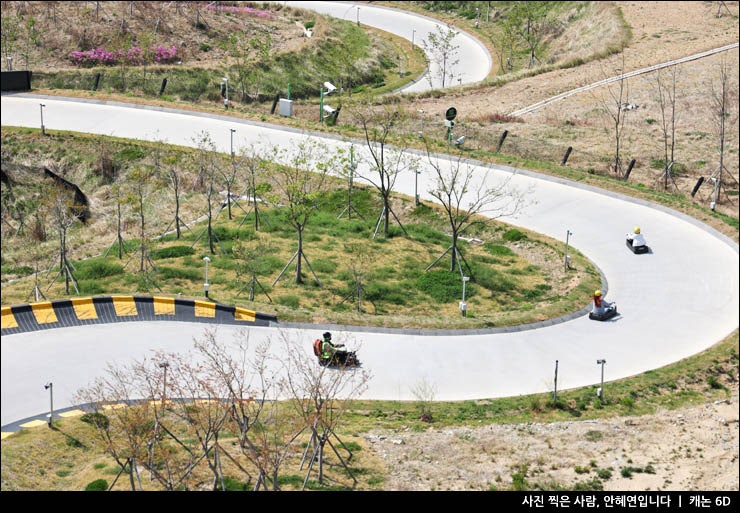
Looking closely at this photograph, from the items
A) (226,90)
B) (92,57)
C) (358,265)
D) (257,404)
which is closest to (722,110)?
(358,265)

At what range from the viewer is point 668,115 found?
6569cm

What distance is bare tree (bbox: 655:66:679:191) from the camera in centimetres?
5743

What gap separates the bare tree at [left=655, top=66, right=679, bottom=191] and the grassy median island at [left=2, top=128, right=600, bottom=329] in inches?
446

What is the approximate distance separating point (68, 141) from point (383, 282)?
20.3m

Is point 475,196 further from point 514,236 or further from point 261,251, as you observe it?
point 261,251

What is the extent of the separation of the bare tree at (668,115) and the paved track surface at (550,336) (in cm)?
532

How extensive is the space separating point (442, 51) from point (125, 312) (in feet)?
163

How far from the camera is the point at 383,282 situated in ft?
146

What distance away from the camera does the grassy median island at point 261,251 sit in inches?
1677

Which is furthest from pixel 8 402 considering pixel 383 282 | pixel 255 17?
pixel 255 17

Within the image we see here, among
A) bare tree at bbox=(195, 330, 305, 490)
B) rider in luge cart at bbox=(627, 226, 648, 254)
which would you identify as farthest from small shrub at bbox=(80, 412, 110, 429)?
rider in luge cart at bbox=(627, 226, 648, 254)

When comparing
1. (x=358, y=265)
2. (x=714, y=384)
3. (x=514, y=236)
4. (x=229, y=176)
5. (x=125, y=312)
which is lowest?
(x=714, y=384)

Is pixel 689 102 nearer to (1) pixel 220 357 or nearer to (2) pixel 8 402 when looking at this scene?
(1) pixel 220 357

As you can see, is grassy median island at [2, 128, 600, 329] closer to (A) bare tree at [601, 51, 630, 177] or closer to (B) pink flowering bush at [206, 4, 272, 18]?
(A) bare tree at [601, 51, 630, 177]
